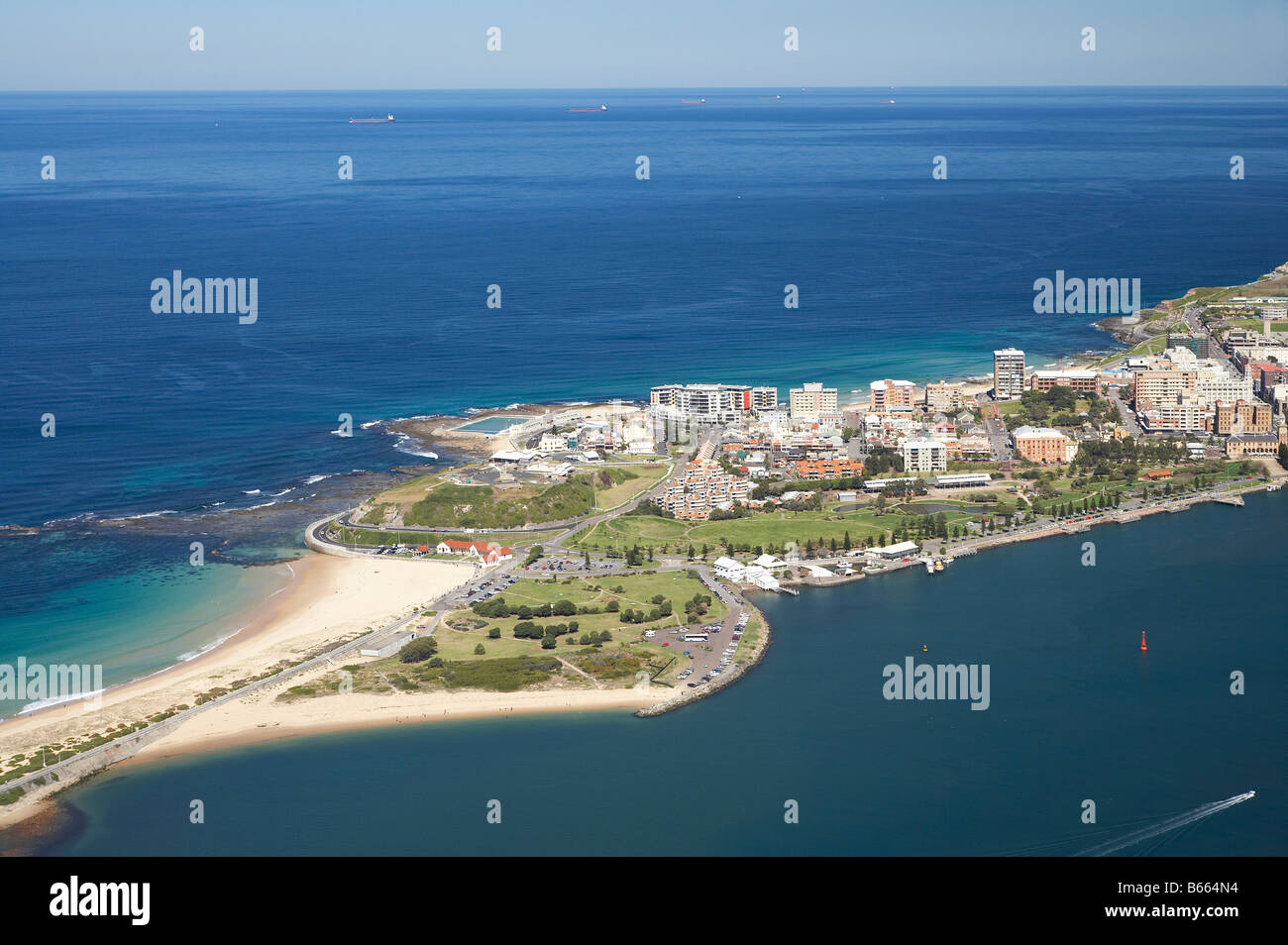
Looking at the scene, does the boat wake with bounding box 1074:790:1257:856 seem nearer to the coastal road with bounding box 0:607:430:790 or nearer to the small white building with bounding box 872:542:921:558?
the small white building with bounding box 872:542:921:558

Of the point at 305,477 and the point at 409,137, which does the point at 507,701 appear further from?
the point at 409,137

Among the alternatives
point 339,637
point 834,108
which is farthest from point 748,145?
point 339,637

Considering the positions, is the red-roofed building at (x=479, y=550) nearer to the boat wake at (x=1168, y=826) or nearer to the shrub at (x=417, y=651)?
the shrub at (x=417, y=651)

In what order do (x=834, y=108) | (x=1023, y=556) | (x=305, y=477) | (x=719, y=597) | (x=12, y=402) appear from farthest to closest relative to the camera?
(x=834, y=108) < (x=12, y=402) < (x=305, y=477) < (x=1023, y=556) < (x=719, y=597)

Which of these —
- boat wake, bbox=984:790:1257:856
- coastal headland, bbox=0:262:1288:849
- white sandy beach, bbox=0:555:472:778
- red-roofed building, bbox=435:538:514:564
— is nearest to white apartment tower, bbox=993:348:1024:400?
coastal headland, bbox=0:262:1288:849

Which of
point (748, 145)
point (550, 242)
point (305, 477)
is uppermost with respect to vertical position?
point (748, 145)

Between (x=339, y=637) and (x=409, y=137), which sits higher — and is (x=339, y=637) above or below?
below

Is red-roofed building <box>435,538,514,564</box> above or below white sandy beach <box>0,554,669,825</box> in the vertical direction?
above

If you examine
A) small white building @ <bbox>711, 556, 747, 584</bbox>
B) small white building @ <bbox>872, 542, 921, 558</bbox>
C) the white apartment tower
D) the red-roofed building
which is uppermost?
the white apartment tower

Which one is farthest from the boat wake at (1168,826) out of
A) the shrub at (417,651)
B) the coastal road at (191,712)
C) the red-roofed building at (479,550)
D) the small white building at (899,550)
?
the red-roofed building at (479,550)
